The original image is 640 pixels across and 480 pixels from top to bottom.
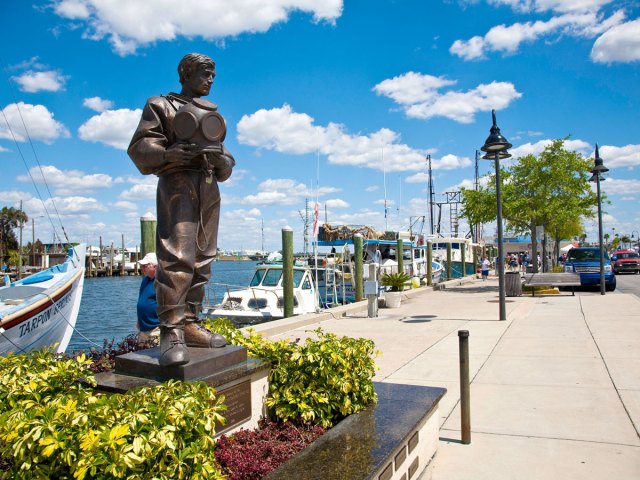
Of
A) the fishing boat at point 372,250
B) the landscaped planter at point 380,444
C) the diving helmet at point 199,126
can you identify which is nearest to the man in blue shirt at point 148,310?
the diving helmet at point 199,126

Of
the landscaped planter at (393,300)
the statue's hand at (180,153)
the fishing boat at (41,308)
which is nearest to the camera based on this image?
the statue's hand at (180,153)

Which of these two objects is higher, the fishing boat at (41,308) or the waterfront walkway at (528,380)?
the fishing boat at (41,308)

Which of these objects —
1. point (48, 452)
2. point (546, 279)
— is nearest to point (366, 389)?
point (48, 452)

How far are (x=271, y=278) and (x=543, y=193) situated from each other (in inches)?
480

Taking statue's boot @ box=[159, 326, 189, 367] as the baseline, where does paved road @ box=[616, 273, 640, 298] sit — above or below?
below

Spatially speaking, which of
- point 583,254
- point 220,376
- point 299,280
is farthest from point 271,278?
point 583,254

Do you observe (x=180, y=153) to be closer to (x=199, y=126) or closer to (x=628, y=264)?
(x=199, y=126)

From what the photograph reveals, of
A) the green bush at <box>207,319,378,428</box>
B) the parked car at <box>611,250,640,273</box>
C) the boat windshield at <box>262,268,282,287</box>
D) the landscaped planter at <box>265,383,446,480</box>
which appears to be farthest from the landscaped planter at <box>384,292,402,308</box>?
the parked car at <box>611,250,640,273</box>

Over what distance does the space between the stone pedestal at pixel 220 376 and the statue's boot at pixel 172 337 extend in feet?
0.22

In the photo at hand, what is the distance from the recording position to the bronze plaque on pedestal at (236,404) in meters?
3.46

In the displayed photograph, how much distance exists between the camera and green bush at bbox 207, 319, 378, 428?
382 centimetres

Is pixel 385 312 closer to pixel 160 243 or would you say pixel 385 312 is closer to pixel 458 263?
pixel 160 243

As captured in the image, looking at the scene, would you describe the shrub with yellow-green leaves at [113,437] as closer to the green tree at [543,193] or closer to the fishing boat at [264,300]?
the fishing boat at [264,300]

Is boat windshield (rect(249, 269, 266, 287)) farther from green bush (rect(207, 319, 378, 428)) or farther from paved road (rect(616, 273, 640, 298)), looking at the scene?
green bush (rect(207, 319, 378, 428))
